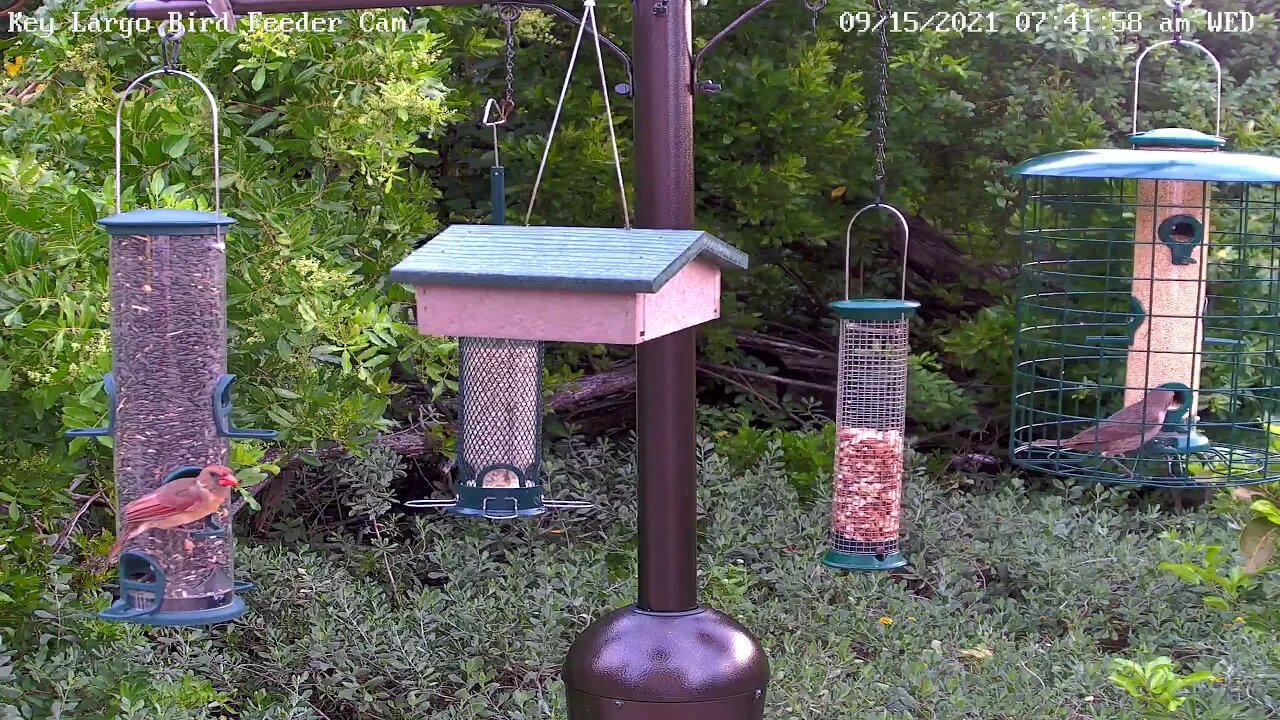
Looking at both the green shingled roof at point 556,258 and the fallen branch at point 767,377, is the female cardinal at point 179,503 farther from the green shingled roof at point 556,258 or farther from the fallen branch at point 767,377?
the fallen branch at point 767,377

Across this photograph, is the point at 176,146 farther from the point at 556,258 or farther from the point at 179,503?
the point at 556,258

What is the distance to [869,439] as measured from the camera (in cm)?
404

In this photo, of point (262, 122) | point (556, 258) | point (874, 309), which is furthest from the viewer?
point (262, 122)

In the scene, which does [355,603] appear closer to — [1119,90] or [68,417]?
[68,417]

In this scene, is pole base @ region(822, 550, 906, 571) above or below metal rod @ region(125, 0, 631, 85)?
below

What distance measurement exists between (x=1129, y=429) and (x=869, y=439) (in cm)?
89

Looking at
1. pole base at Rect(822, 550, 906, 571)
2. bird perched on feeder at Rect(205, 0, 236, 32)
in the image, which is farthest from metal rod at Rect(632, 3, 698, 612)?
pole base at Rect(822, 550, 906, 571)

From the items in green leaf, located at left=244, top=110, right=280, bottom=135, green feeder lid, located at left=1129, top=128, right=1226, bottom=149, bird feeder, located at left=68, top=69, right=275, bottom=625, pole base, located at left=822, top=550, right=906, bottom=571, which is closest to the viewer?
bird feeder, located at left=68, top=69, right=275, bottom=625

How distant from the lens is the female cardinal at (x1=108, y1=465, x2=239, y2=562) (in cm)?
278

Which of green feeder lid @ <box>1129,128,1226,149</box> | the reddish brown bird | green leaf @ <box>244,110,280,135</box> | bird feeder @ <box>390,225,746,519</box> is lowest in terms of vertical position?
the reddish brown bird

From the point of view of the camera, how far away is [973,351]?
20.3 ft

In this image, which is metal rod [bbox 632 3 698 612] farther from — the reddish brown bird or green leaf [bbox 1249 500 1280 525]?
green leaf [bbox 1249 500 1280 525]

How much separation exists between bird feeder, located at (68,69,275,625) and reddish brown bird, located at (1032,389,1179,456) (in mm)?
1964

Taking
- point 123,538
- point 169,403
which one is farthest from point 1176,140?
point 123,538
